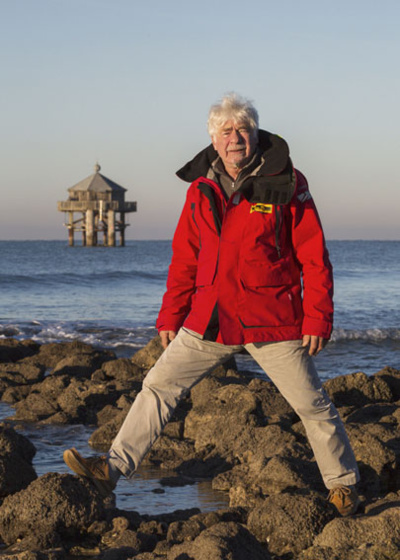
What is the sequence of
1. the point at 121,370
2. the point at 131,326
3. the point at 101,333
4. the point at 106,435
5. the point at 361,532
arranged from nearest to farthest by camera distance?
the point at 361,532
the point at 106,435
the point at 121,370
the point at 101,333
the point at 131,326

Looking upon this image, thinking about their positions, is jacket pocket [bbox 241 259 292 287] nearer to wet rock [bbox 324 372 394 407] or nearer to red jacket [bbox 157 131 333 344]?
red jacket [bbox 157 131 333 344]

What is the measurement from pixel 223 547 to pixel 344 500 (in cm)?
89

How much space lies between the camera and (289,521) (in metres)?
3.73

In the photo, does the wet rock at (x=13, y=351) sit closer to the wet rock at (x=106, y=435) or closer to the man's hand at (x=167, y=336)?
→ the wet rock at (x=106, y=435)

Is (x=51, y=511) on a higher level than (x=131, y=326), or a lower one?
higher

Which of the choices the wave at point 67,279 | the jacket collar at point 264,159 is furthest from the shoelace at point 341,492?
the wave at point 67,279

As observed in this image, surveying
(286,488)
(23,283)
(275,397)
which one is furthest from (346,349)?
(23,283)

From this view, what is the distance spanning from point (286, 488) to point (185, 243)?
1.48m

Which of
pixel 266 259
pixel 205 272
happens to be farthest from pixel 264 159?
pixel 205 272

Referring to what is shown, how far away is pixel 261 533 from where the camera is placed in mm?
3766

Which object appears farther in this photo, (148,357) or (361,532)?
(148,357)

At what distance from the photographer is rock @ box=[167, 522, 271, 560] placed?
327 centimetres

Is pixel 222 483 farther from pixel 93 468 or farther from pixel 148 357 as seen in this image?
pixel 148 357

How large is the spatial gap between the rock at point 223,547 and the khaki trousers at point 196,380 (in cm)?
64
